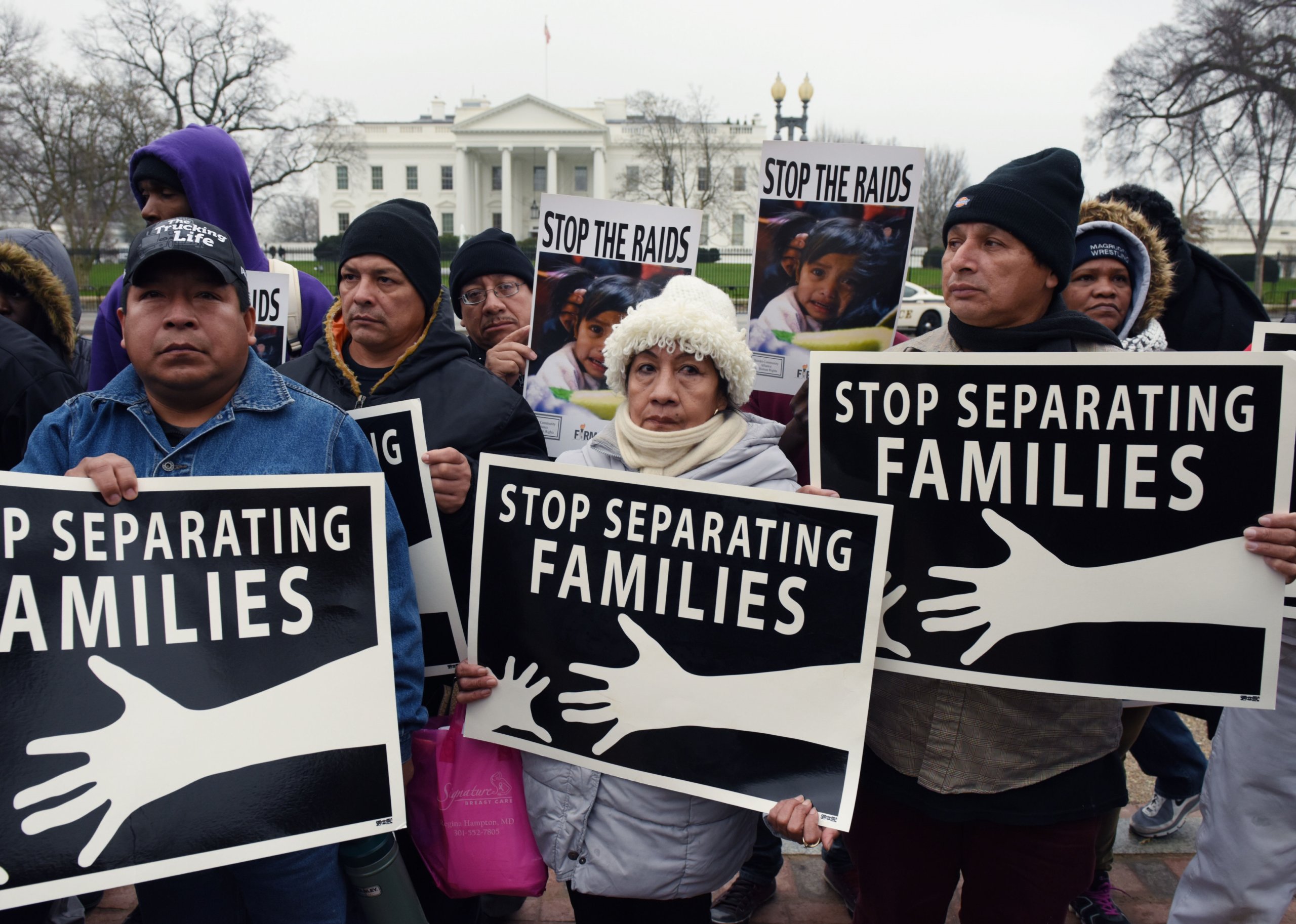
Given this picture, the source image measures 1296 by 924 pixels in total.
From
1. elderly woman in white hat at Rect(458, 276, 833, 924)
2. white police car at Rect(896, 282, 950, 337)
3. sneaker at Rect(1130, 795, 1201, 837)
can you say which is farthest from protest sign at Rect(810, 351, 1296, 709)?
white police car at Rect(896, 282, 950, 337)

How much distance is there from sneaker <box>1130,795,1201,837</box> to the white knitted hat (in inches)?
103

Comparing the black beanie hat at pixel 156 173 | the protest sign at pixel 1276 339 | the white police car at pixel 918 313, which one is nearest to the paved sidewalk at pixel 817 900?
the protest sign at pixel 1276 339

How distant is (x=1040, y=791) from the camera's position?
6.79 ft

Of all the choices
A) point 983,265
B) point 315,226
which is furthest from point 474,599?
point 315,226

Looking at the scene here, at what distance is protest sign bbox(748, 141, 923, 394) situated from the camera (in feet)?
11.7

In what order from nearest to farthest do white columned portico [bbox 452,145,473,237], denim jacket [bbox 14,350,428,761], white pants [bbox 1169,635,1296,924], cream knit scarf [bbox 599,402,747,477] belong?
denim jacket [bbox 14,350,428,761]
cream knit scarf [bbox 599,402,747,477]
white pants [bbox 1169,635,1296,924]
white columned portico [bbox 452,145,473,237]

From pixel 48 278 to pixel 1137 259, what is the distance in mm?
3810

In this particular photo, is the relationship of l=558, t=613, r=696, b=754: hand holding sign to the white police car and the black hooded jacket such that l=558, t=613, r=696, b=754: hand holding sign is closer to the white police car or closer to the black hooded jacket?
the black hooded jacket

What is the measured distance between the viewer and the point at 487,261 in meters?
3.76

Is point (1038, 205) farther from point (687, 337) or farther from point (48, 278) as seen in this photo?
point (48, 278)

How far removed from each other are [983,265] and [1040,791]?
129 cm

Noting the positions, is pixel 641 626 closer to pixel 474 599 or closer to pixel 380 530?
Answer: pixel 474 599

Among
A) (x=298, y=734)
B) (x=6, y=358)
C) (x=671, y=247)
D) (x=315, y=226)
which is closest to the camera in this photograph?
(x=298, y=734)

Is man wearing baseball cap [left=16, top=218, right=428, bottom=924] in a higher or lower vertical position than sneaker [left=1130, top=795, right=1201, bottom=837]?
higher
